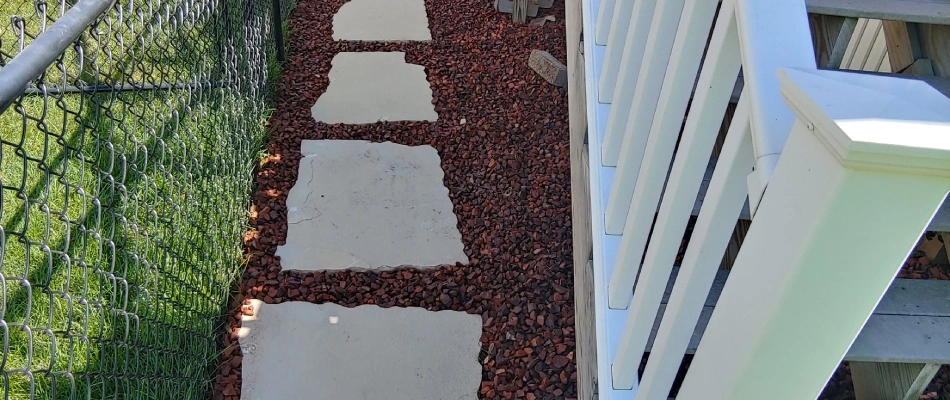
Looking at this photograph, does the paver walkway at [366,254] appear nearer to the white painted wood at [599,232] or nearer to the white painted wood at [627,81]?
the white painted wood at [599,232]

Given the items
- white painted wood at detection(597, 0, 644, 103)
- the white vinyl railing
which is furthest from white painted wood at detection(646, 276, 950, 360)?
white painted wood at detection(597, 0, 644, 103)

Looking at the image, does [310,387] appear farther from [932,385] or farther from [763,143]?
[932,385]

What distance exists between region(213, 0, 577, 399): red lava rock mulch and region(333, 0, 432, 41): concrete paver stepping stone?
81 millimetres

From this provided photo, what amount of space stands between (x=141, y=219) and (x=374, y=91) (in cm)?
154

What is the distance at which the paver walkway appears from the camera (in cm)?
227

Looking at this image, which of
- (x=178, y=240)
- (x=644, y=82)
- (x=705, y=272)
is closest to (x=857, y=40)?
(x=644, y=82)

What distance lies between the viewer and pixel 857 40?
9.67 feet

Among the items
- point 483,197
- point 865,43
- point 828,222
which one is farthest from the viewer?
point 483,197

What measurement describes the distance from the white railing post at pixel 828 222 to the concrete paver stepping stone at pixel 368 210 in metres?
1.86

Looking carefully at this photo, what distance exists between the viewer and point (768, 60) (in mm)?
984

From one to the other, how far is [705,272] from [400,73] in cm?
294

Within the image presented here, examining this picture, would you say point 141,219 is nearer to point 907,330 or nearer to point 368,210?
point 368,210

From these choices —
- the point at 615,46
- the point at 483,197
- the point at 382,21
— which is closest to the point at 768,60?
the point at 615,46

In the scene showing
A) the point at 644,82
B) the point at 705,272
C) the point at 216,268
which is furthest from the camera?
the point at 216,268
